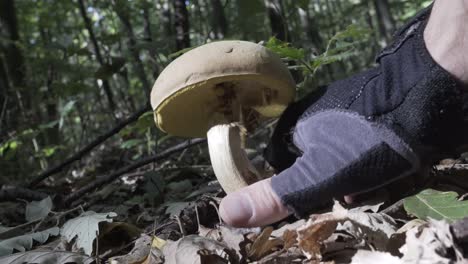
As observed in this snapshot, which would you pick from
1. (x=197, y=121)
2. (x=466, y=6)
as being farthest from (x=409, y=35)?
(x=197, y=121)

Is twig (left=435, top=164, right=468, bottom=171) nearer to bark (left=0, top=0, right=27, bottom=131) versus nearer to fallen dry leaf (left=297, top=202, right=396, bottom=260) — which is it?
fallen dry leaf (left=297, top=202, right=396, bottom=260)

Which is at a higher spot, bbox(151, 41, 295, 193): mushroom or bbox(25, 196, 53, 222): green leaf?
bbox(151, 41, 295, 193): mushroom

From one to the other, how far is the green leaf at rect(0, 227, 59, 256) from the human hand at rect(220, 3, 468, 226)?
2.63ft

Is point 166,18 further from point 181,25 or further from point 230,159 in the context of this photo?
point 230,159

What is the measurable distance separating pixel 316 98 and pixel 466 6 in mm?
593

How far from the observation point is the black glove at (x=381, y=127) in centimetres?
147

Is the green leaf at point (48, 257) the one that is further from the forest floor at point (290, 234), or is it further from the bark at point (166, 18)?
the bark at point (166, 18)

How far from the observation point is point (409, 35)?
1.59 m

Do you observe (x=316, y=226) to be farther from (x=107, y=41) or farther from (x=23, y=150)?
(x=23, y=150)

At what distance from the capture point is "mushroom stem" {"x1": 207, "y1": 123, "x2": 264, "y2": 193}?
182 centimetres

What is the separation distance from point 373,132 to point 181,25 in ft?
8.19

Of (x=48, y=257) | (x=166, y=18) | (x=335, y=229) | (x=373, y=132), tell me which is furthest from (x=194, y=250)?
(x=166, y=18)

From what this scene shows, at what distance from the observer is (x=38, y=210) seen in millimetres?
2139

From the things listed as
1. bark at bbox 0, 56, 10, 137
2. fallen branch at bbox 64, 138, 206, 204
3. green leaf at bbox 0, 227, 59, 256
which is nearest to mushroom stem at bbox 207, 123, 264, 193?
green leaf at bbox 0, 227, 59, 256
